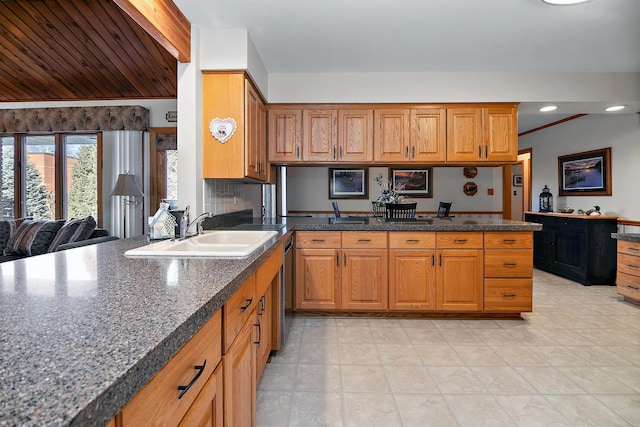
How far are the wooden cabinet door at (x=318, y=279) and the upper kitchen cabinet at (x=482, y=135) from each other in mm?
1565

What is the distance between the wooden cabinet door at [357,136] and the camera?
3383 millimetres

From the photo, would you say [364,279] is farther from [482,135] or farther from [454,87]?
[454,87]

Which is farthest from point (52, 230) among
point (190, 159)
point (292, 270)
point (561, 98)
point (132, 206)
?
point (561, 98)

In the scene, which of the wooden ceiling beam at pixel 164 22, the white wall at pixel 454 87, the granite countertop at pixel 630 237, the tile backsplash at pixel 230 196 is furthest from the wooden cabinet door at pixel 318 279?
the granite countertop at pixel 630 237

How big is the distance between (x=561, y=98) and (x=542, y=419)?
9.94 feet

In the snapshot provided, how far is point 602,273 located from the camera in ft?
14.0

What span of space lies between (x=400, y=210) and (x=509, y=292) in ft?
4.09

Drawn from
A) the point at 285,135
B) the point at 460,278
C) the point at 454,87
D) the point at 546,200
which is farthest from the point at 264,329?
the point at 546,200

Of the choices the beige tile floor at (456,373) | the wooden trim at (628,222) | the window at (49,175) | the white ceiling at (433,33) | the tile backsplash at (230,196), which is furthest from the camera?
the window at (49,175)

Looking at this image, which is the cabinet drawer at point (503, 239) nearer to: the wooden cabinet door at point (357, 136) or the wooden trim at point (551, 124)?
the wooden cabinet door at point (357, 136)

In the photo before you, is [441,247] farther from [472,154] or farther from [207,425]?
[207,425]

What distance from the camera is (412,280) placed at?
3059 mm

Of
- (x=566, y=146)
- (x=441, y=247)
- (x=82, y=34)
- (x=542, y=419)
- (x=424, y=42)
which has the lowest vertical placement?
(x=542, y=419)

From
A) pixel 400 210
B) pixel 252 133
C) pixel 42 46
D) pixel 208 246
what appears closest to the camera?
pixel 208 246
